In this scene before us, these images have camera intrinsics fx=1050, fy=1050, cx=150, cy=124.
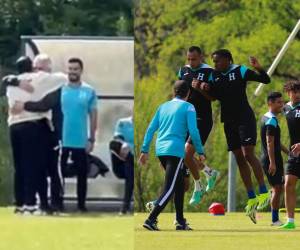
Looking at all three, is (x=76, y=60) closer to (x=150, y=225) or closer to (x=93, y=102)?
Answer: (x=93, y=102)

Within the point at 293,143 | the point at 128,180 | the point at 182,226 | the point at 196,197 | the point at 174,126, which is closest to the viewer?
the point at 128,180

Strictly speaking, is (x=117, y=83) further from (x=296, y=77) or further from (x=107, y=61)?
(x=296, y=77)

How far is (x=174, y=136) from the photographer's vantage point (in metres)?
8.02

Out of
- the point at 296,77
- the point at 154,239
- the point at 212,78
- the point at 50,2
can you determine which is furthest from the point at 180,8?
the point at 50,2

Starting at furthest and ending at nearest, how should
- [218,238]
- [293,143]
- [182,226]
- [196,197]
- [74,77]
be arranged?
[196,197] < [293,143] < [182,226] < [218,238] < [74,77]

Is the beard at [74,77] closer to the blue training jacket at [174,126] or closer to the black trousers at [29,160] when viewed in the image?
the black trousers at [29,160]

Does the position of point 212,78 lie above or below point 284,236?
above

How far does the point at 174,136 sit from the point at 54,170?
3.90m

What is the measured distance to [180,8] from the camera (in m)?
21.6

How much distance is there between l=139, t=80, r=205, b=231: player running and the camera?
790cm

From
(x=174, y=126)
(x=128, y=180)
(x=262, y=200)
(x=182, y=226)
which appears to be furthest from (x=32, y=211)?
(x=262, y=200)

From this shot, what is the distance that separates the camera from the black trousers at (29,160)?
413 cm

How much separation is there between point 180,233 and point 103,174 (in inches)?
179

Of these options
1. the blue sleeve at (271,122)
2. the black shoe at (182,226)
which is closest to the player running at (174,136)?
the black shoe at (182,226)
